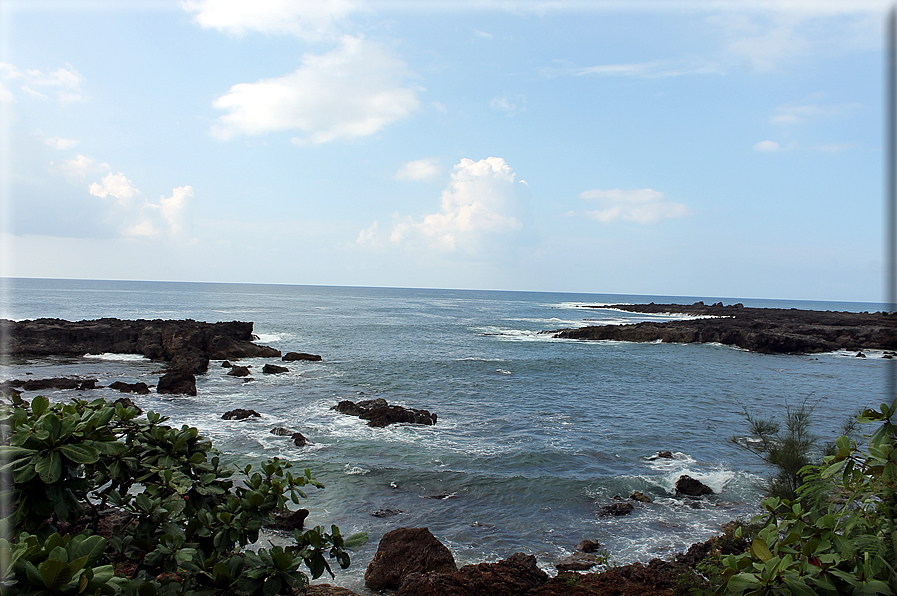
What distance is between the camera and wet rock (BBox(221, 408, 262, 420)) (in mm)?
21230

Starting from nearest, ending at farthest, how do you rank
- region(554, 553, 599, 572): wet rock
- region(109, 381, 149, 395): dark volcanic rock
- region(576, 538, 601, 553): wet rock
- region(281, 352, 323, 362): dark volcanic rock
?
1. region(554, 553, 599, 572): wet rock
2. region(576, 538, 601, 553): wet rock
3. region(109, 381, 149, 395): dark volcanic rock
4. region(281, 352, 323, 362): dark volcanic rock

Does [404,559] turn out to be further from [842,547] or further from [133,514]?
[842,547]

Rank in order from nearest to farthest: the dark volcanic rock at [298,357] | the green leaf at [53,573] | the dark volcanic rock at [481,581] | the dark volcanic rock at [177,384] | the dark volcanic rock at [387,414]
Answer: the green leaf at [53,573] → the dark volcanic rock at [481,581] → the dark volcanic rock at [387,414] → the dark volcanic rock at [177,384] → the dark volcanic rock at [298,357]

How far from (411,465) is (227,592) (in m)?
13.1

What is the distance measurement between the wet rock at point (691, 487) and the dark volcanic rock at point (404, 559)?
27.9 feet

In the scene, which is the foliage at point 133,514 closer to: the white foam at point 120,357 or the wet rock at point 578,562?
the wet rock at point 578,562

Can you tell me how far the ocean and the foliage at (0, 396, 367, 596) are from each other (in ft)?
19.6

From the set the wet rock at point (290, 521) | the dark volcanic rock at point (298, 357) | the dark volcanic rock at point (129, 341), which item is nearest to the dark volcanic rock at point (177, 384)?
the dark volcanic rock at point (129, 341)

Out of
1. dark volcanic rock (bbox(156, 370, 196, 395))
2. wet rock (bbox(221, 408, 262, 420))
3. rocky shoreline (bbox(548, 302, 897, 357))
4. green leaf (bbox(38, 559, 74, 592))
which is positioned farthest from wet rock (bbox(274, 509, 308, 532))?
rocky shoreline (bbox(548, 302, 897, 357))

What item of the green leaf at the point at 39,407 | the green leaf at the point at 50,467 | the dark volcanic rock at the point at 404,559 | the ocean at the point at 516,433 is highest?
the green leaf at the point at 39,407

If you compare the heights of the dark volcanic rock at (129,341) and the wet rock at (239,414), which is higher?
the dark volcanic rock at (129,341)

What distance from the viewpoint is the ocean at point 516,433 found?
1217 cm

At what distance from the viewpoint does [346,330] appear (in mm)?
63406

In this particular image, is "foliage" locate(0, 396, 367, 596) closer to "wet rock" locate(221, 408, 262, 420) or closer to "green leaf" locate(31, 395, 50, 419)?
"green leaf" locate(31, 395, 50, 419)
